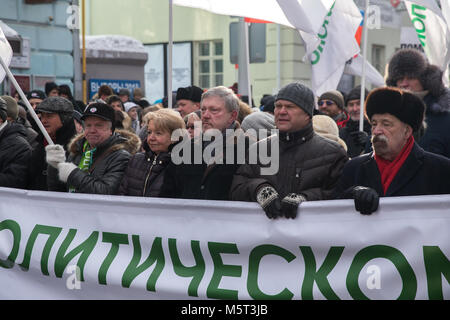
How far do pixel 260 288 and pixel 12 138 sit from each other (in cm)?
248

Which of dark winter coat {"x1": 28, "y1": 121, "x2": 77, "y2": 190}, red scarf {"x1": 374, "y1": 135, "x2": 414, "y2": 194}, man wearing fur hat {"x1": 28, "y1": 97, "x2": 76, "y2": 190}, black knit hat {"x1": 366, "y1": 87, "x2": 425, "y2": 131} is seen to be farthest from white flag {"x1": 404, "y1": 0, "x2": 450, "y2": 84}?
dark winter coat {"x1": 28, "y1": 121, "x2": 77, "y2": 190}

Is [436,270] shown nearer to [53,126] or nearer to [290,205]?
[290,205]

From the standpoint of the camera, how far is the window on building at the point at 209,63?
2367cm

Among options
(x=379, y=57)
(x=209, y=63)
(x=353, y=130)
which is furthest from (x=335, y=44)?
(x=379, y=57)

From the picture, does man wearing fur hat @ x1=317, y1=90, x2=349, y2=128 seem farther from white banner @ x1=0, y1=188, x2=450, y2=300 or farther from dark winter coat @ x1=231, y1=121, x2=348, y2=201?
white banner @ x1=0, y1=188, x2=450, y2=300

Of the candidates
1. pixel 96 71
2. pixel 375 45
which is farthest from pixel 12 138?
pixel 375 45

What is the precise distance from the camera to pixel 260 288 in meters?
3.85

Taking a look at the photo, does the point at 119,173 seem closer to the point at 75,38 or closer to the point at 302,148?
the point at 302,148

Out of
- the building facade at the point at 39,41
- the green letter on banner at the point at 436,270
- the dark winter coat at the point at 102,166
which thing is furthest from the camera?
the building facade at the point at 39,41

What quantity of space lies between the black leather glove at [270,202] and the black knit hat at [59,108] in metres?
2.19

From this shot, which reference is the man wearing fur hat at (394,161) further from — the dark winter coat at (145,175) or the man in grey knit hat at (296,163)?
the dark winter coat at (145,175)

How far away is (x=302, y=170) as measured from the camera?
400 centimetres


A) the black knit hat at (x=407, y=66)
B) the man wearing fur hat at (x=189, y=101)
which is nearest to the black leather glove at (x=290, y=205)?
the black knit hat at (x=407, y=66)

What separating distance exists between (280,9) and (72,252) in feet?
7.48
